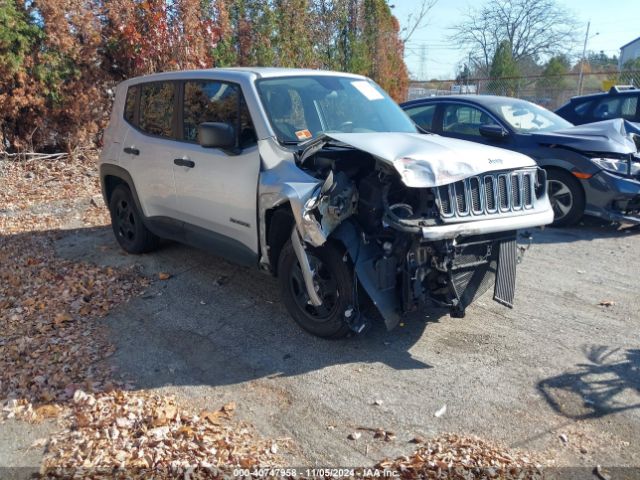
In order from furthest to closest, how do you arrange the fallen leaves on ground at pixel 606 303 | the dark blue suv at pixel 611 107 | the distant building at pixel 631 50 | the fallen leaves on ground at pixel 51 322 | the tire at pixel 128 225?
1. the distant building at pixel 631 50
2. the dark blue suv at pixel 611 107
3. the tire at pixel 128 225
4. the fallen leaves on ground at pixel 606 303
5. the fallen leaves on ground at pixel 51 322

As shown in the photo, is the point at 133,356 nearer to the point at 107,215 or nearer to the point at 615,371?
the point at 615,371

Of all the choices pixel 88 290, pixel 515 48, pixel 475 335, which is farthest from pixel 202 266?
pixel 515 48

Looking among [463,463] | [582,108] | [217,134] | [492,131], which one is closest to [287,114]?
[217,134]

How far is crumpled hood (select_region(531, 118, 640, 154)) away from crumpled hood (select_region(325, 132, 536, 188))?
3402 millimetres

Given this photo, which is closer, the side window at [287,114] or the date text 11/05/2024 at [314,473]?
the date text 11/05/2024 at [314,473]

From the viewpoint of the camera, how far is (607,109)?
999 centimetres

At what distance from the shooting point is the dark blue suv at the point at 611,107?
9.89 m

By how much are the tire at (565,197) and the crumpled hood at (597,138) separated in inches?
15.2

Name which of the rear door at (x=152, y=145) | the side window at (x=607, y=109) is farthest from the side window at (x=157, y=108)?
the side window at (x=607, y=109)

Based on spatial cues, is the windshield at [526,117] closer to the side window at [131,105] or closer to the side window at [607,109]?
the side window at [607,109]

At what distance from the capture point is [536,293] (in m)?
5.22

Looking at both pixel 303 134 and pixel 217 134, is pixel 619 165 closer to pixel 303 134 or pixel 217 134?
pixel 303 134

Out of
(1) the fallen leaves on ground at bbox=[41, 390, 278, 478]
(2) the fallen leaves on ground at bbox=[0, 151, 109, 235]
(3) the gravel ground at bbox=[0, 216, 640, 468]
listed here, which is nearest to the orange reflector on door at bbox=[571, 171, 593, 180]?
(3) the gravel ground at bbox=[0, 216, 640, 468]

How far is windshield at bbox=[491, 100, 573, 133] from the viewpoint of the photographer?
308 inches
